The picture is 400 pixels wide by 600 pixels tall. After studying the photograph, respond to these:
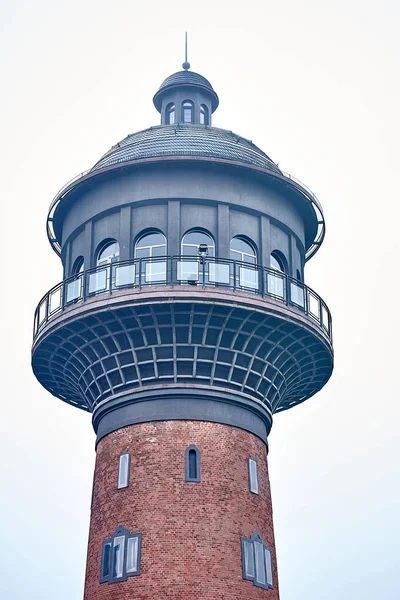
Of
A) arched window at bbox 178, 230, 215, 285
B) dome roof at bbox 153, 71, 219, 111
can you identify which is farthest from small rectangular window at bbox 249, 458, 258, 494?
dome roof at bbox 153, 71, 219, 111

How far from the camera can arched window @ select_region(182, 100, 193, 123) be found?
43562 mm

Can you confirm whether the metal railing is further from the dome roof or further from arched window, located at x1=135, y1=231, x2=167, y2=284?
the dome roof

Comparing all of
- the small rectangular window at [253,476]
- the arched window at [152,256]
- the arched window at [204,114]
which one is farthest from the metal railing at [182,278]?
the arched window at [204,114]

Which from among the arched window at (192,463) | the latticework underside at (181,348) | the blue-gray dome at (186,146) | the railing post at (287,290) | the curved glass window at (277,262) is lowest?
the arched window at (192,463)

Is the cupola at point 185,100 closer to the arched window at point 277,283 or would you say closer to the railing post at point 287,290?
the arched window at point 277,283

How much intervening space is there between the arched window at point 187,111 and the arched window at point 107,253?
987 cm

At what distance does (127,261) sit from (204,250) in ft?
8.43

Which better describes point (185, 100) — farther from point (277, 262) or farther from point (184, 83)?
point (277, 262)

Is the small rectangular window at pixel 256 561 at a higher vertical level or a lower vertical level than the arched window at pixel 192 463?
lower

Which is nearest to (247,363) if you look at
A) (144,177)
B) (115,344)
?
(115,344)

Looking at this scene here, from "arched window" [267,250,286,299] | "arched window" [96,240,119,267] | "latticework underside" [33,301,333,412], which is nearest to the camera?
"latticework underside" [33,301,333,412]

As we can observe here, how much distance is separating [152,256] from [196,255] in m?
1.42

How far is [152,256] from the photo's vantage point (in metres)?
34.2

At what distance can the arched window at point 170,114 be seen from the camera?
4362 cm
